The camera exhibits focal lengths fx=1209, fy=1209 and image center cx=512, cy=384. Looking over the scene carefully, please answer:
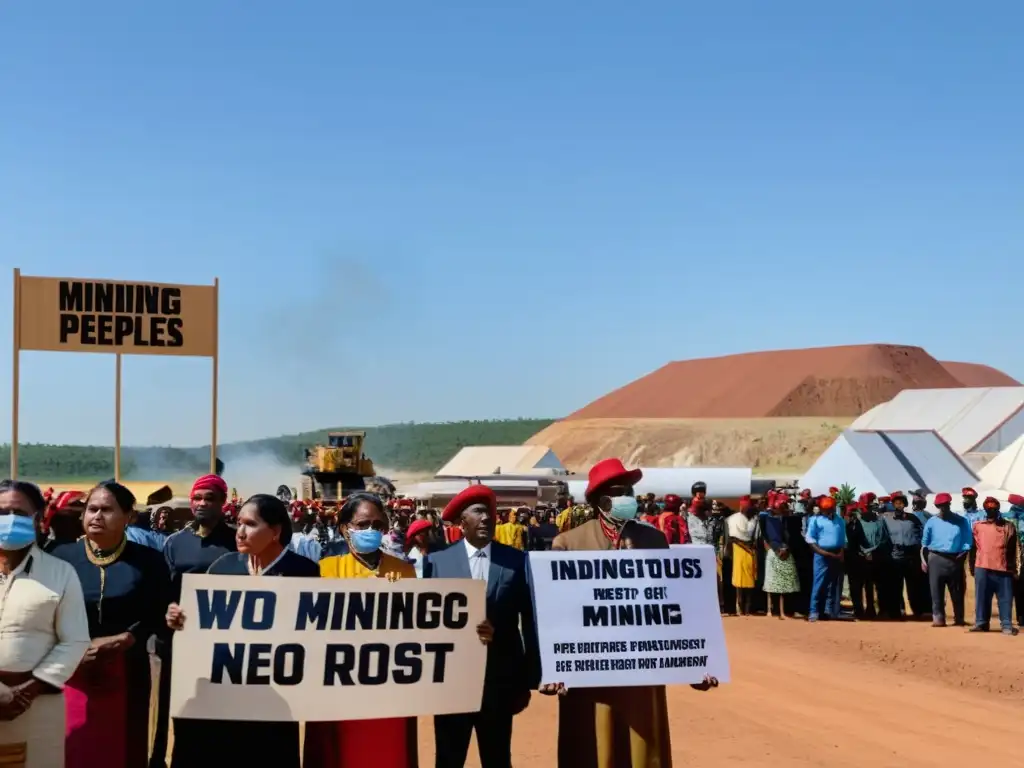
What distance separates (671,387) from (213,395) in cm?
16066

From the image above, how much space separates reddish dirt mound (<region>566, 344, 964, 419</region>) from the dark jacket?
139 metres

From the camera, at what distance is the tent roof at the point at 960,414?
176 feet

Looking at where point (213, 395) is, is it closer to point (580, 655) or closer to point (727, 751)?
point (727, 751)

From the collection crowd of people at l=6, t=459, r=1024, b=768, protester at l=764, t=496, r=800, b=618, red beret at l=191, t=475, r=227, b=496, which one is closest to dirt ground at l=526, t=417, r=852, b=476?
protester at l=764, t=496, r=800, b=618

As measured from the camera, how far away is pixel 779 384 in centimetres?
15688

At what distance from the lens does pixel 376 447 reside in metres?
198

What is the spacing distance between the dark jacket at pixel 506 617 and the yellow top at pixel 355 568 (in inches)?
7.0

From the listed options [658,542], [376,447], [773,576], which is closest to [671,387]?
[376,447]

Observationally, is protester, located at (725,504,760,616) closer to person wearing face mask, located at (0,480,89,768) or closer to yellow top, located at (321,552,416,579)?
yellow top, located at (321,552,416,579)

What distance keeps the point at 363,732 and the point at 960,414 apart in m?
57.1

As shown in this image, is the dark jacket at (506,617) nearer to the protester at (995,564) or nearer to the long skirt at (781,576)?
the protester at (995,564)

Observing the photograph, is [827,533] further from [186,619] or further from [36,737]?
[36,737]

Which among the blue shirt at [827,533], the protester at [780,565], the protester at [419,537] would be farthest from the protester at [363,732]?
the protester at [780,565]

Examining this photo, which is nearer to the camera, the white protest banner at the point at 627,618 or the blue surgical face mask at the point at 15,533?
the blue surgical face mask at the point at 15,533
